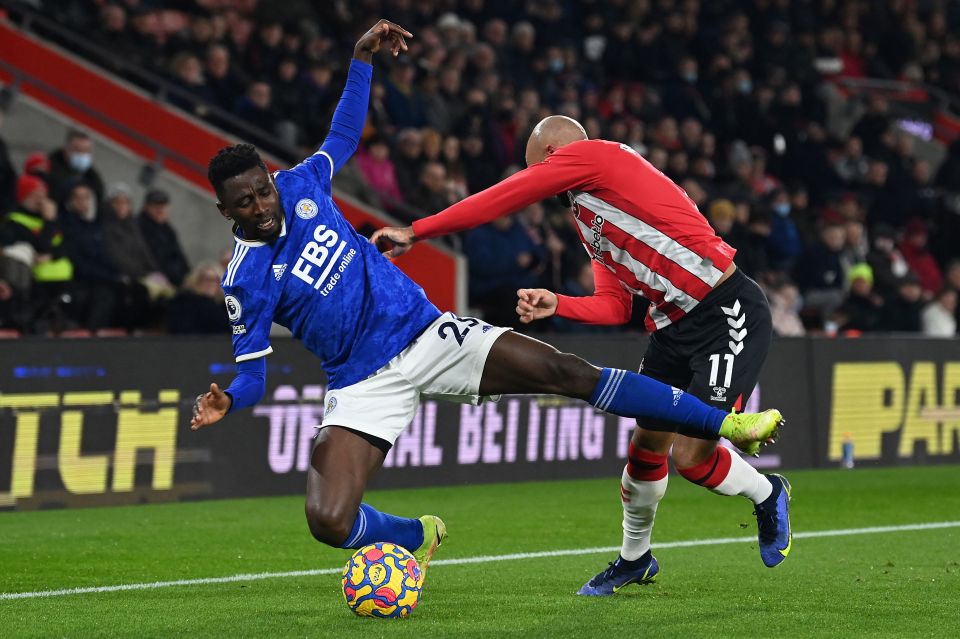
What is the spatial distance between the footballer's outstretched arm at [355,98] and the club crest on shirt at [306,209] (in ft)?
1.29

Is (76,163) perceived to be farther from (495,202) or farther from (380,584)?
(380,584)

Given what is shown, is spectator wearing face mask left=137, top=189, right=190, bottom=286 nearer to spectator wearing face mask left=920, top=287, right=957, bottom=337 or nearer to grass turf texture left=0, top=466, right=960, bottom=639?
grass turf texture left=0, top=466, right=960, bottom=639

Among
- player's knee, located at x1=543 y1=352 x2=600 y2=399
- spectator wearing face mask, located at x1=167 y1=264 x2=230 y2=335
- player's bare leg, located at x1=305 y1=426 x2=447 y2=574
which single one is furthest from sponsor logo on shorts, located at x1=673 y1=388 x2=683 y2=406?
spectator wearing face mask, located at x1=167 y1=264 x2=230 y2=335

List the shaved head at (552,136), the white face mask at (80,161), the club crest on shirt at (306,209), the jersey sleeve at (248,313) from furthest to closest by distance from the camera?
the white face mask at (80,161), the shaved head at (552,136), the club crest on shirt at (306,209), the jersey sleeve at (248,313)

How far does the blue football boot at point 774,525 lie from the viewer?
6816 millimetres

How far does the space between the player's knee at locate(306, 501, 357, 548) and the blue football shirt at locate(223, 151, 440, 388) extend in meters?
0.55

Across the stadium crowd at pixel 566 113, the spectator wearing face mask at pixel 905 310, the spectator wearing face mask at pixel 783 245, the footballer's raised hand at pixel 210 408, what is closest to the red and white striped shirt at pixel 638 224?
the footballer's raised hand at pixel 210 408

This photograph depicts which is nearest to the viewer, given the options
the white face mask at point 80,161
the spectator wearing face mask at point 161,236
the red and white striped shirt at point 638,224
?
the red and white striped shirt at point 638,224

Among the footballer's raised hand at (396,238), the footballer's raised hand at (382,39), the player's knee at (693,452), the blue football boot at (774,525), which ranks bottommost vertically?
the blue football boot at (774,525)

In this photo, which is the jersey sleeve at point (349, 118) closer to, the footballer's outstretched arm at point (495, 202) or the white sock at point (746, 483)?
the footballer's outstretched arm at point (495, 202)

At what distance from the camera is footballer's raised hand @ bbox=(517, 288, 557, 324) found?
644 cm

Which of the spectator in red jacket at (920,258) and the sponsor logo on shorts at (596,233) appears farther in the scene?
the spectator in red jacket at (920,258)

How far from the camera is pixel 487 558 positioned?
8344 millimetres

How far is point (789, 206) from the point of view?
63.0ft
